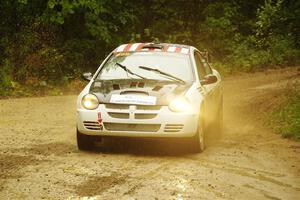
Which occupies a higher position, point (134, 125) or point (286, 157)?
point (134, 125)

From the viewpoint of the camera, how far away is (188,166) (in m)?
8.29

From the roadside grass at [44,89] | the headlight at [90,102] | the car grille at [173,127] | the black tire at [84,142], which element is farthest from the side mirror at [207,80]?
the roadside grass at [44,89]

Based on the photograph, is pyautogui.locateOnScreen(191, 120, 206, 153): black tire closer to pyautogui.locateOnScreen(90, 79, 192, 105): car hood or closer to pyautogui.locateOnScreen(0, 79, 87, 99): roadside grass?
pyautogui.locateOnScreen(90, 79, 192, 105): car hood

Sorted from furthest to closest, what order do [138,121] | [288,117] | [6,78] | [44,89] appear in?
1. [44,89]
2. [6,78]
3. [288,117]
4. [138,121]

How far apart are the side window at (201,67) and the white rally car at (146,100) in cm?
16

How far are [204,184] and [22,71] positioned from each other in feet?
39.4

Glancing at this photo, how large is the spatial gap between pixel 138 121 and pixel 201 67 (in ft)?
8.38

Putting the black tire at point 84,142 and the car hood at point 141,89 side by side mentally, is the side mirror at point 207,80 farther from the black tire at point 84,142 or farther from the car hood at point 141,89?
the black tire at point 84,142

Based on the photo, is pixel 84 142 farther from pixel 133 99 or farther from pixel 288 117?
pixel 288 117

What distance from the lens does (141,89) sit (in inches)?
357

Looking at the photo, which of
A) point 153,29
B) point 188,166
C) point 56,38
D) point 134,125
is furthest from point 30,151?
point 153,29

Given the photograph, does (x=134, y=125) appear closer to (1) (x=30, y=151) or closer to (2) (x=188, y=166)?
(2) (x=188, y=166)

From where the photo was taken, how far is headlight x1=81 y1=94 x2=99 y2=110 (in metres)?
8.95

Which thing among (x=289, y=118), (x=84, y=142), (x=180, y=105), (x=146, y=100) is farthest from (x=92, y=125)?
(x=289, y=118)
